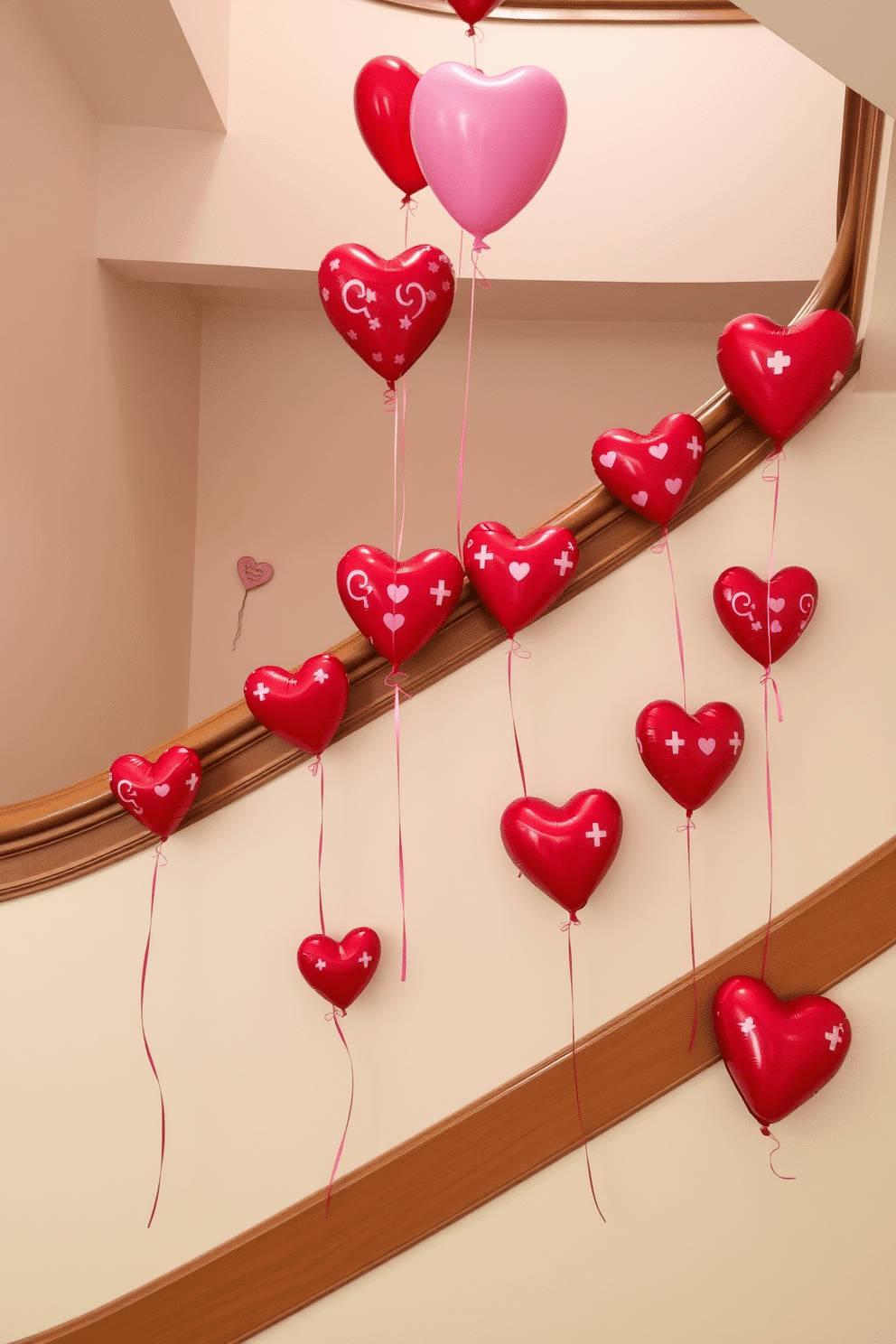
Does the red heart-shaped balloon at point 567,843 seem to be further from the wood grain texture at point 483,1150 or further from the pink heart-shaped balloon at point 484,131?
the pink heart-shaped balloon at point 484,131

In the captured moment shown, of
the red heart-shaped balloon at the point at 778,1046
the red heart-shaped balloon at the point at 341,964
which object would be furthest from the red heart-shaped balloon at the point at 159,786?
the red heart-shaped balloon at the point at 778,1046

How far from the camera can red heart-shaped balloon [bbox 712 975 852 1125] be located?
136 centimetres

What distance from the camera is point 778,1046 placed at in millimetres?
1365

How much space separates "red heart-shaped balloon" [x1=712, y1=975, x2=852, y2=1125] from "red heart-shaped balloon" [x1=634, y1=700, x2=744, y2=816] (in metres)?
0.29

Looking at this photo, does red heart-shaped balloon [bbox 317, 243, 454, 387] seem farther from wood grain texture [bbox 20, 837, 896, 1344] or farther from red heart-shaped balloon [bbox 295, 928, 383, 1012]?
wood grain texture [bbox 20, 837, 896, 1344]

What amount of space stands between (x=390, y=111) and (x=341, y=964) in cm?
123

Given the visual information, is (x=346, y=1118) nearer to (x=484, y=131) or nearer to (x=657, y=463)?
(x=657, y=463)

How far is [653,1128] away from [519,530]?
231 cm

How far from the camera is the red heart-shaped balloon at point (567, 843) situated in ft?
4.49

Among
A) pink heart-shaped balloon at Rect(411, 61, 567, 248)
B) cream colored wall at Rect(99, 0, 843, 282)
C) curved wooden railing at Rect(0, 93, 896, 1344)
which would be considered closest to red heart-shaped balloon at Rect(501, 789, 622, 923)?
curved wooden railing at Rect(0, 93, 896, 1344)

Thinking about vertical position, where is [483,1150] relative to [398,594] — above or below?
below

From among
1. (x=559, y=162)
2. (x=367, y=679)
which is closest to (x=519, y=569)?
(x=367, y=679)

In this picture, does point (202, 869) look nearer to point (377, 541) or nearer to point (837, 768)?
point (837, 768)

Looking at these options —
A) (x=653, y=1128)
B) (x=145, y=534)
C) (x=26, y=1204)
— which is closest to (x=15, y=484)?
(x=145, y=534)
